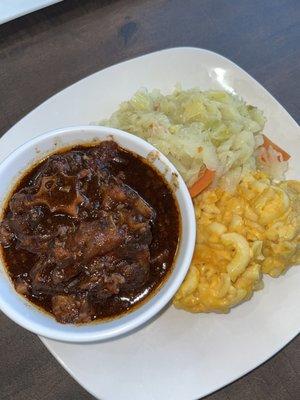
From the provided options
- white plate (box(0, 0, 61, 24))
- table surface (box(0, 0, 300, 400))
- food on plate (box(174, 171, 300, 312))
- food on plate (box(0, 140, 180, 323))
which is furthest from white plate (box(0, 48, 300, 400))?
white plate (box(0, 0, 61, 24))

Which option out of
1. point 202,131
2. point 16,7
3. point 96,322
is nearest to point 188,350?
point 96,322

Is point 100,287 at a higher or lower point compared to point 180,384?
higher

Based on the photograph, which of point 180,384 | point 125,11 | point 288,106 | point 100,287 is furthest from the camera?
point 125,11

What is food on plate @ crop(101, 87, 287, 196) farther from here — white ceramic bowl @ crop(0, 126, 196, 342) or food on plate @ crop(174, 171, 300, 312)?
white ceramic bowl @ crop(0, 126, 196, 342)

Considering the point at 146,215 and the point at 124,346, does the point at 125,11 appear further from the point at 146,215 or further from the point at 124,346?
the point at 124,346

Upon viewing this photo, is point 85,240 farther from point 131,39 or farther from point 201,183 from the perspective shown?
point 131,39

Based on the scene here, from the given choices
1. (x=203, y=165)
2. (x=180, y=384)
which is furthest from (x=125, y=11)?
(x=180, y=384)
